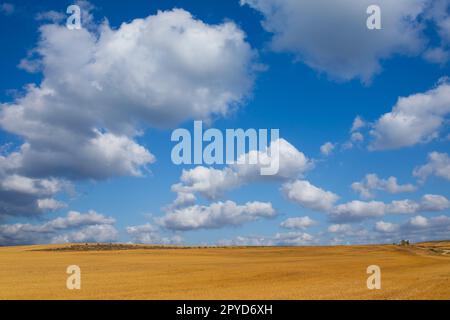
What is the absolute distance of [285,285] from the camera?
34.2 meters
